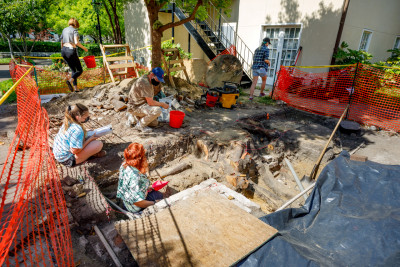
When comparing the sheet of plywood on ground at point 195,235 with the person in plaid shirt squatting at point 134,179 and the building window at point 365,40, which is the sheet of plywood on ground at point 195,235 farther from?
the building window at point 365,40

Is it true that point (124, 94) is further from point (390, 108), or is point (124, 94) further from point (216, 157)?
point (390, 108)

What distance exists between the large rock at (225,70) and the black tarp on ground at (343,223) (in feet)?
24.5

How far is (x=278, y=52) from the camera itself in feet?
35.5

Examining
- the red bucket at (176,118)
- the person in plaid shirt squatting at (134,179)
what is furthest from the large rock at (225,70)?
the person in plaid shirt squatting at (134,179)

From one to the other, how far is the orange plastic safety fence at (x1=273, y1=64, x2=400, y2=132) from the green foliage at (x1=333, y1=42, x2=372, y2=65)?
2.74 ft

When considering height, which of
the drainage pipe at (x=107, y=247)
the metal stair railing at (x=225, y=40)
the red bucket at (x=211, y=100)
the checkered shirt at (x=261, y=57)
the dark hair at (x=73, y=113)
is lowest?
the drainage pipe at (x=107, y=247)

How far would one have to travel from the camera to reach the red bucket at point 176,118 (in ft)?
18.9

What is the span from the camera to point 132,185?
123 inches

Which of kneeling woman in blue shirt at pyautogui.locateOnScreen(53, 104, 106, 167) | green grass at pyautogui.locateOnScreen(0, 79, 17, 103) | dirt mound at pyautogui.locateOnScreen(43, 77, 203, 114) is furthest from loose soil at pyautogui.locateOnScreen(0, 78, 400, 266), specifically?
green grass at pyautogui.locateOnScreen(0, 79, 17, 103)

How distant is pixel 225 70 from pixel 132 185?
8389 mm

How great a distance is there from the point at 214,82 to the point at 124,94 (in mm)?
4704

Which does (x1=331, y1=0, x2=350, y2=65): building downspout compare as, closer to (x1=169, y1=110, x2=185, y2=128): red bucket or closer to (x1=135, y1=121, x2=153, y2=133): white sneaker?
(x1=169, y1=110, x2=185, y2=128): red bucket

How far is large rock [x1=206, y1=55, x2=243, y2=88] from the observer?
34.3 ft

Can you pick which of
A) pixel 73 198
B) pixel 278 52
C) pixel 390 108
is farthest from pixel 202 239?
pixel 278 52
